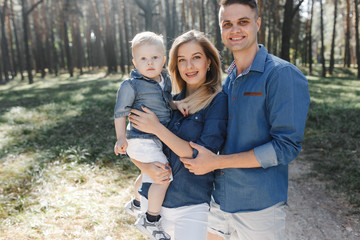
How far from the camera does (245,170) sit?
71.9 inches

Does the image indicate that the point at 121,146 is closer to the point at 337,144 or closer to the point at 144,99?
the point at 144,99

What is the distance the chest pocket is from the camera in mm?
1963

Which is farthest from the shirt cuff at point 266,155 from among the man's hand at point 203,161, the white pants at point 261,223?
the white pants at point 261,223

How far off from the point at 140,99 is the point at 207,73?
566 millimetres

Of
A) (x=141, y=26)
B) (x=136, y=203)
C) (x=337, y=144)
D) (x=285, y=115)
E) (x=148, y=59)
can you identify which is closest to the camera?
(x=285, y=115)

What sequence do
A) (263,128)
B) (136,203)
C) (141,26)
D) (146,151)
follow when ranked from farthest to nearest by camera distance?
(141,26) → (136,203) → (146,151) → (263,128)

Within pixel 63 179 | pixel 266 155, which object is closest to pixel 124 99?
pixel 266 155

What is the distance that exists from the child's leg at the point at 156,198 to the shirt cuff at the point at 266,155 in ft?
2.32

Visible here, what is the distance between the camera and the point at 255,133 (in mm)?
1754

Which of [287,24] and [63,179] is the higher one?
[287,24]

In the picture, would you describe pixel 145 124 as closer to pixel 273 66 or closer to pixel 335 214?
pixel 273 66

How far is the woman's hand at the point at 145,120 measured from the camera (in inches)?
77.8

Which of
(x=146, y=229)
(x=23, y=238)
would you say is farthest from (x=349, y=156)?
(x=23, y=238)

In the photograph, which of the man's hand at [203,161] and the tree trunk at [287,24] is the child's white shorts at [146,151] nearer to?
the man's hand at [203,161]
